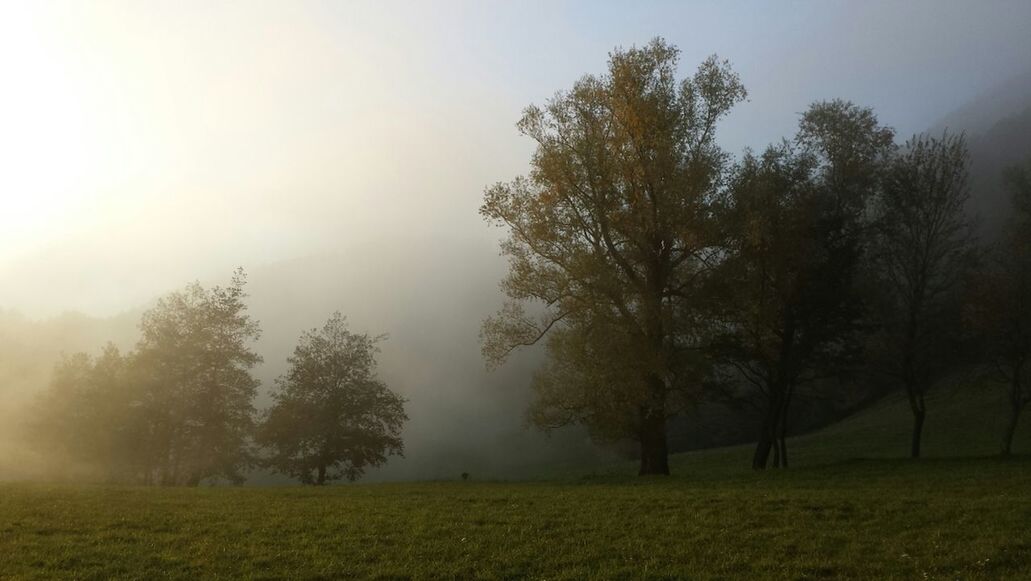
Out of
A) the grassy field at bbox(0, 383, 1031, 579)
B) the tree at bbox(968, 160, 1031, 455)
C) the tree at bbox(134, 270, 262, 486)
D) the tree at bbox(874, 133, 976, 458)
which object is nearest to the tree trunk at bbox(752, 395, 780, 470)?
the tree at bbox(874, 133, 976, 458)

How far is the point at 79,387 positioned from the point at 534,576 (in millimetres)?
57644

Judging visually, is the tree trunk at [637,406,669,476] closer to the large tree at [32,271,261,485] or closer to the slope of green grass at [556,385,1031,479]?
the slope of green grass at [556,385,1031,479]

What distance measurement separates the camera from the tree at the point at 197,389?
52531mm

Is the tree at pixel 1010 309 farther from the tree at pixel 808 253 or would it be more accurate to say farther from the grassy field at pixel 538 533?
the grassy field at pixel 538 533

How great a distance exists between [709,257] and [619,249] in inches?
177

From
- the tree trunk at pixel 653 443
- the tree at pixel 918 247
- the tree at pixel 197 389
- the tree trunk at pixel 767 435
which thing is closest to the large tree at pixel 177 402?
the tree at pixel 197 389

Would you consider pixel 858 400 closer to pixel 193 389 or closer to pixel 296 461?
pixel 296 461

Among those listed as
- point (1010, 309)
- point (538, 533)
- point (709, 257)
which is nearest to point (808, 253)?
point (709, 257)

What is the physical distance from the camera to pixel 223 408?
52.7 m

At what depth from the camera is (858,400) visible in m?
100

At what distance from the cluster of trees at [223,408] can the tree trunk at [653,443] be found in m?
22.8

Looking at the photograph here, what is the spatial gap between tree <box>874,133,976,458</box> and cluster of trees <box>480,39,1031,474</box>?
0.10 meters

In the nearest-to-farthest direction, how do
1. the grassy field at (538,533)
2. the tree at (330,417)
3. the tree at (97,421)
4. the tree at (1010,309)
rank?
1. the grassy field at (538,533)
2. the tree at (1010,309)
3. the tree at (330,417)
4. the tree at (97,421)

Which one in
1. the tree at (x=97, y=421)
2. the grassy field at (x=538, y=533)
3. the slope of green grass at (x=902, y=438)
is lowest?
Result: the slope of green grass at (x=902, y=438)
